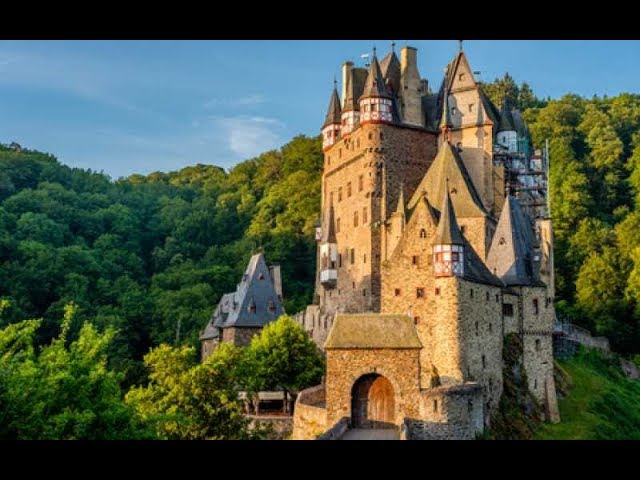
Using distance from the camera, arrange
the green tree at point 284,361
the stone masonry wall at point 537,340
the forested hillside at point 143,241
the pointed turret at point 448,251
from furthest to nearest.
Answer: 1. the forested hillside at point 143,241
2. the green tree at point 284,361
3. the stone masonry wall at point 537,340
4. the pointed turret at point 448,251

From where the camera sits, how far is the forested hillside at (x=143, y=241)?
198 ft

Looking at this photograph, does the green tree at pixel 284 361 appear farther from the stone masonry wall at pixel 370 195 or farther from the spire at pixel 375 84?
the spire at pixel 375 84

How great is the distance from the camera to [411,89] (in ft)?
162

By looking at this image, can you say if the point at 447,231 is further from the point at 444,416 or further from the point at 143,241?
the point at 143,241

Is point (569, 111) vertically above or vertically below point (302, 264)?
above

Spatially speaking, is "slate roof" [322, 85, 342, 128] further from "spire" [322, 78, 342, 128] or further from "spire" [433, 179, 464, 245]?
"spire" [433, 179, 464, 245]

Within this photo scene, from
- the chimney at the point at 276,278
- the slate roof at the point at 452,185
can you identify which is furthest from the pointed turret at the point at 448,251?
the chimney at the point at 276,278

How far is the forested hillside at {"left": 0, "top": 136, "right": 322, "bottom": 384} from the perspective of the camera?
60312 millimetres

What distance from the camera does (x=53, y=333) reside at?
57969 millimetres

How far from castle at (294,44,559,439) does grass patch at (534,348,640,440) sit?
4.73ft

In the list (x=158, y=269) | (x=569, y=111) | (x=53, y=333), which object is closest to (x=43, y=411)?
(x=53, y=333)

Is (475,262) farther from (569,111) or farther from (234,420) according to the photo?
(569,111)

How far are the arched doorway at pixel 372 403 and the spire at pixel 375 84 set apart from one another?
20287 mm

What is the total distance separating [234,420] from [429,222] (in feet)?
39.2
